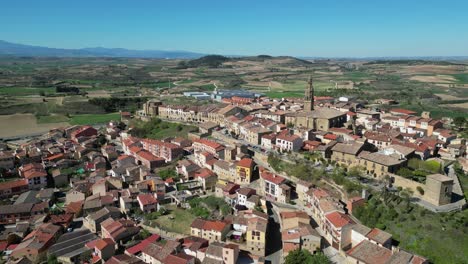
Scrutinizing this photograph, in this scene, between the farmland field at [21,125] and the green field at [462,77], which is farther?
the green field at [462,77]

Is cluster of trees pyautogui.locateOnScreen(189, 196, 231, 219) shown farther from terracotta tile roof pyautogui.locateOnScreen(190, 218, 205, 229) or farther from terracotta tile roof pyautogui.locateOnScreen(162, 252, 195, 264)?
terracotta tile roof pyautogui.locateOnScreen(162, 252, 195, 264)

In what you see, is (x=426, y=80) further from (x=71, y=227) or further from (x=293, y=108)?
(x=71, y=227)

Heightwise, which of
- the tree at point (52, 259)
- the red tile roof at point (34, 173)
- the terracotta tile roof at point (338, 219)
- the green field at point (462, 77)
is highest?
the green field at point (462, 77)

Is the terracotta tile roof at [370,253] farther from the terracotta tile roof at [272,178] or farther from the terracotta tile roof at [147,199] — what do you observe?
the terracotta tile roof at [147,199]

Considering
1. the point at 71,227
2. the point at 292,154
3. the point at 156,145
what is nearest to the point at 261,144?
the point at 292,154

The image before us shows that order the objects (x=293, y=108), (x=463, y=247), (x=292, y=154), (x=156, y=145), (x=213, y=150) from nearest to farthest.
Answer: (x=463, y=247) → (x=292, y=154) → (x=213, y=150) → (x=156, y=145) → (x=293, y=108)

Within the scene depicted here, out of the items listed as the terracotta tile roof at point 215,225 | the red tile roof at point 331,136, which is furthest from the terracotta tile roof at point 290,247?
the red tile roof at point 331,136
